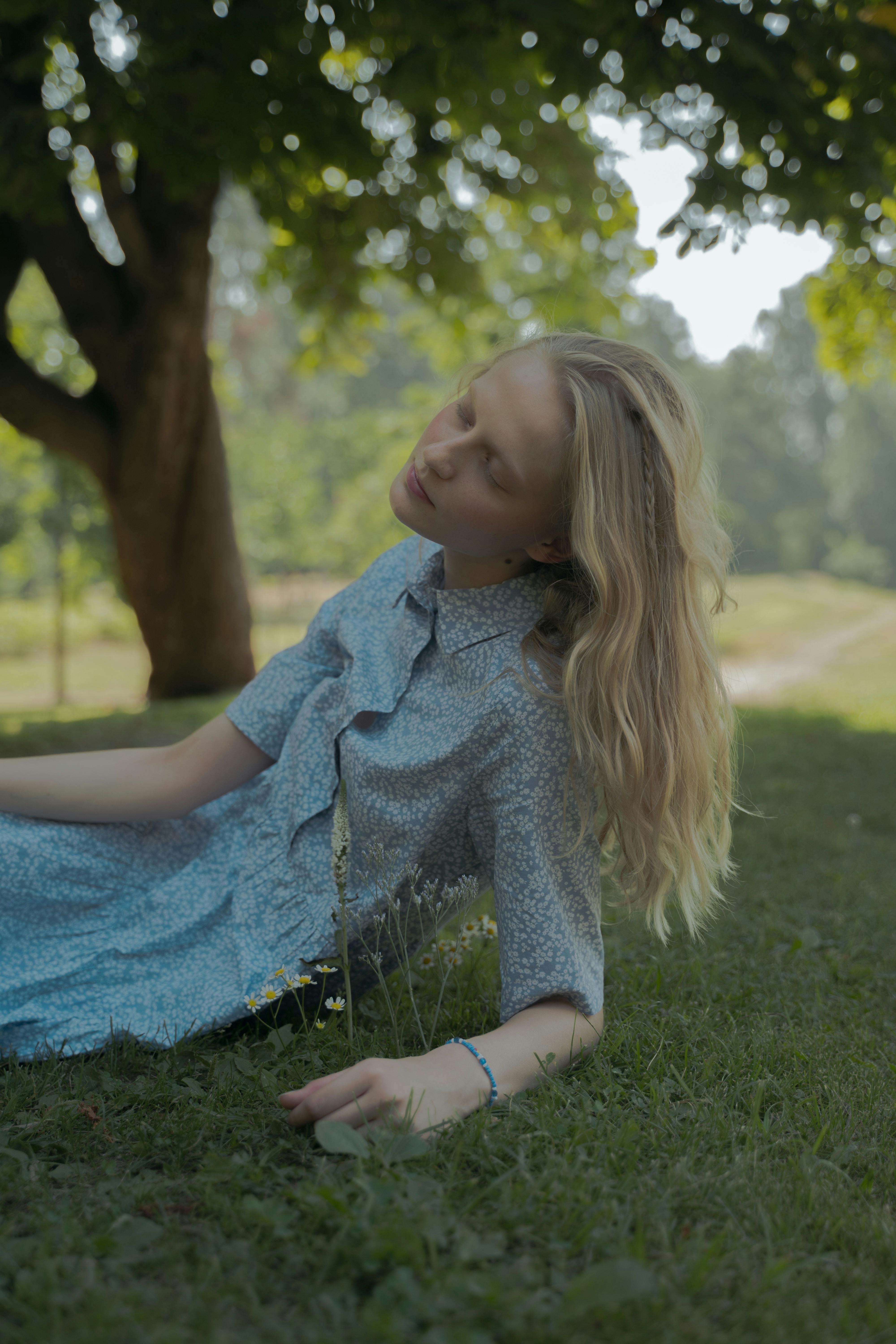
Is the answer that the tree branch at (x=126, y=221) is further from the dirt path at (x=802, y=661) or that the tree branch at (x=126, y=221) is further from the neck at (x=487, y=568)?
the dirt path at (x=802, y=661)

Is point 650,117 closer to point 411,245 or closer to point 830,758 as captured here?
point 411,245

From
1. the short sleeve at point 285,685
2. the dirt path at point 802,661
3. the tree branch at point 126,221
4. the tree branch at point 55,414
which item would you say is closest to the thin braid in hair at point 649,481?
the short sleeve at point 285,685

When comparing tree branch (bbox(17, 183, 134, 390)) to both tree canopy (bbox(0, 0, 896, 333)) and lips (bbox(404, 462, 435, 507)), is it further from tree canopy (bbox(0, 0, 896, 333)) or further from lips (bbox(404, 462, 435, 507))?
lips (bbox(404, 462, 435, 507))

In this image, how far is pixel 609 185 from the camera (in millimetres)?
7012

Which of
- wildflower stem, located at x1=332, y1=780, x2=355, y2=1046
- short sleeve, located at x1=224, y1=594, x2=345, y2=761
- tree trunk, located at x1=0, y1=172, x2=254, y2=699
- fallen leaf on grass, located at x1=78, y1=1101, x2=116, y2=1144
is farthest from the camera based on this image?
tree trunk, located at x1=0, y1=172, x2=254, y2=699

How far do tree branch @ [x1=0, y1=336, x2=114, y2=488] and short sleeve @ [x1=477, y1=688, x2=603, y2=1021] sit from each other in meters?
6.54

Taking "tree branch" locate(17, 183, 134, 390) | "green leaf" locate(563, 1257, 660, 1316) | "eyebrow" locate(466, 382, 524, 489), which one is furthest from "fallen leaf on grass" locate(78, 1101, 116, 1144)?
"tree branch" locate(17, 183, 134, 390)

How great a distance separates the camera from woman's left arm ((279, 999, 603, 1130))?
1536 mm

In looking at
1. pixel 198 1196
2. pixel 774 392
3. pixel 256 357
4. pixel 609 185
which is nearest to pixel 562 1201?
pixel 198 1196

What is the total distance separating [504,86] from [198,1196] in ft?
16.9

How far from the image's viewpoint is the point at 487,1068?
65.9 inches

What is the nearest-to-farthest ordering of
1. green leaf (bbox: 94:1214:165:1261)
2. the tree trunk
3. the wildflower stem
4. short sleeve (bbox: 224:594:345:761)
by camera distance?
green leaf (bbox: 94:1214:165:1261)
the wildflower stem
short sleeve (bbox: 224:594:345:761)
the tree trunk

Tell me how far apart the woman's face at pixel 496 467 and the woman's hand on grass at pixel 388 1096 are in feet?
3.13

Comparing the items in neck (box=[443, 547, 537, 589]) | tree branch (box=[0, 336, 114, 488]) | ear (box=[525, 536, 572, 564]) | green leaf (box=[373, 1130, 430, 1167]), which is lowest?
green leaf (box=[373, 1130, 430, 1167])
